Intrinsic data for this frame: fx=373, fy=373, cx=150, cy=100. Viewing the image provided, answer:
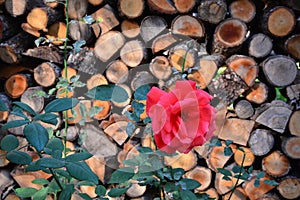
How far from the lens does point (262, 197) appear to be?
1.51m

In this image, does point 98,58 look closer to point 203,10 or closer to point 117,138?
point 117,138

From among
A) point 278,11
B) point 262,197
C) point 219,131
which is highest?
point 278,11

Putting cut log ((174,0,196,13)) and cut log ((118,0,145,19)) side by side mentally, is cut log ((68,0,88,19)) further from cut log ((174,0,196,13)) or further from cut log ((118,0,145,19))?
cut log ((174,0,196,13))

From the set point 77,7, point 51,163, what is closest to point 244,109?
point 77,7

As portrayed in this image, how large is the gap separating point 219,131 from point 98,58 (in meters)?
0.54

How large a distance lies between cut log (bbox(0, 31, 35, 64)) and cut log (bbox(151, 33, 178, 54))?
520 millimetres

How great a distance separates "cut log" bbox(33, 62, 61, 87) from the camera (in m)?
1.44

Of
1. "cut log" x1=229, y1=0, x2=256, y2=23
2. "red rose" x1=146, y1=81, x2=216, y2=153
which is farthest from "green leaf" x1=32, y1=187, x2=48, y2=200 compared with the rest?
"cut log" x1=229, y1=0, x2=256, y2=23

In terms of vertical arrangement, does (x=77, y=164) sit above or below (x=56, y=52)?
above

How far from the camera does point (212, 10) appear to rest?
136 cm

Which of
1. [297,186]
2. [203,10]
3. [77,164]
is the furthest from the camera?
[297,186]

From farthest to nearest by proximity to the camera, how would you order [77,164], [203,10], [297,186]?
1. [297,186]
2. [203,10]
3. [77,164]

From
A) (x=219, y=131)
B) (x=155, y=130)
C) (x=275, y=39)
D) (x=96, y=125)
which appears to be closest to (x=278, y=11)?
(x=275, y=39)

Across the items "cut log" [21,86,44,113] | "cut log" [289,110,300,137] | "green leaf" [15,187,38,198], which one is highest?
"cut log" [289,110,300,137]
